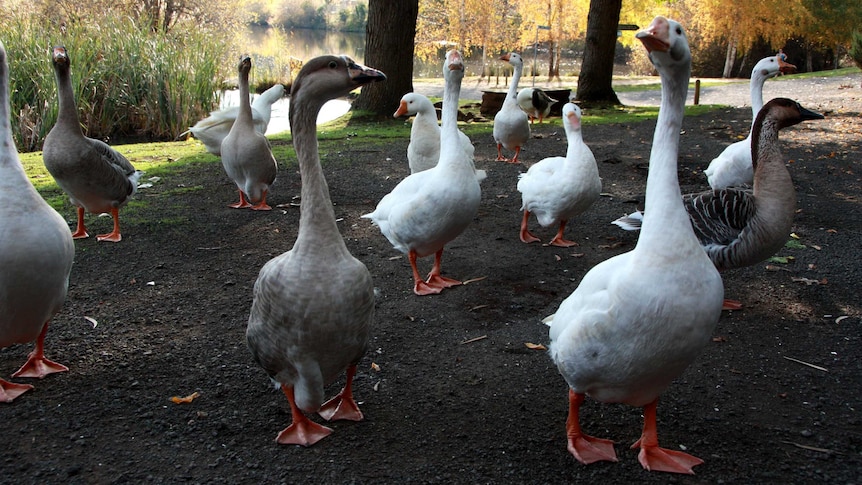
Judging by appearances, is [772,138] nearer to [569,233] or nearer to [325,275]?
[569,233]

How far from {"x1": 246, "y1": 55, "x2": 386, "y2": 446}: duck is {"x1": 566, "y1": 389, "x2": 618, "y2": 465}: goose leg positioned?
44.9 inches

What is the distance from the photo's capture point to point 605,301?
9.77 feet

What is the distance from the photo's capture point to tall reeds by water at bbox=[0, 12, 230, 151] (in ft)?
36.8

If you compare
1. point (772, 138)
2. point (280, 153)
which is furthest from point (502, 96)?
point (772, 138)

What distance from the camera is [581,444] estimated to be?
3.27 meters

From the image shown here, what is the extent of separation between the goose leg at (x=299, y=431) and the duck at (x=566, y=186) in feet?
11.9

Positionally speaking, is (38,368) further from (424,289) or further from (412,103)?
(412,103)

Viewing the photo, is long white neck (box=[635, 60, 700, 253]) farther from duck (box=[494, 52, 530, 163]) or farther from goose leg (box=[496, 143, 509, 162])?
goose leg (box=[496, 143, 509, 162])

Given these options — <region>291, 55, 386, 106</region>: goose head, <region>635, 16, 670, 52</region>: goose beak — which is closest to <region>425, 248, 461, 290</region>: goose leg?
<region>291, 55, 386, 106</region>: goose head

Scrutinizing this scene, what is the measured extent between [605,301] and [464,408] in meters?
1.21

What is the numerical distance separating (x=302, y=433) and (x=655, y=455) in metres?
1.82

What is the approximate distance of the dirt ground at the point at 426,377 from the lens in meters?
3.20

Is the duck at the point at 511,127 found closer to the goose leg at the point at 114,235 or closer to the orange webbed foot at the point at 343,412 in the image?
the goose leg at the point at 114,235

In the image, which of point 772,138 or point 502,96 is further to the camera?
point 502,96
